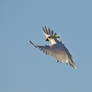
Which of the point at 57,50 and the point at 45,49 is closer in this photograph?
the point at 45,49

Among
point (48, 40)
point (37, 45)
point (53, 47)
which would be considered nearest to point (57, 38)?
point (48, 40)

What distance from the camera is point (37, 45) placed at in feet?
164

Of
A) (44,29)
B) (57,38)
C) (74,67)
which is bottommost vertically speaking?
(74,67)

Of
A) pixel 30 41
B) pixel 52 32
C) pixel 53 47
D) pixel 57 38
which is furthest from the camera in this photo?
pixel 52 32

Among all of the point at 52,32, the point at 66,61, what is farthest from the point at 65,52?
the point at 52,32

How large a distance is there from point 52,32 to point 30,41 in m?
13.6

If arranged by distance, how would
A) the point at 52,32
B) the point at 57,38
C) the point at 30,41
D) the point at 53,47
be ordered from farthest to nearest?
1. the point at 52,32
2. the point at 57,38
3. the point at 53,47
4. the point at 30,41

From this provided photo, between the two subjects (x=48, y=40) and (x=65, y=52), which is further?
(x=48, y=40)

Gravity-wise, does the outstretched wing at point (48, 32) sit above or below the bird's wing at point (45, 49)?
above

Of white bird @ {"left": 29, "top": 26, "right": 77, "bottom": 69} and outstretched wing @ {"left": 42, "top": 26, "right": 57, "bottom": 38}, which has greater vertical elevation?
outstretched wing @ {"left": 42, "top": 26, "right": 57, "bottom": 38}

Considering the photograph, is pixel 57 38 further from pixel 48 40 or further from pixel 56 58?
pixel 56 58

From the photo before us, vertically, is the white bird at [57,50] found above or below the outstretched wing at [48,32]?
below

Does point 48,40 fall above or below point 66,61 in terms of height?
above

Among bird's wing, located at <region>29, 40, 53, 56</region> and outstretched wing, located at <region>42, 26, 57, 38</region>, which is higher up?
outstretched wing, located at <region>42, 26, 57, 38</region>
